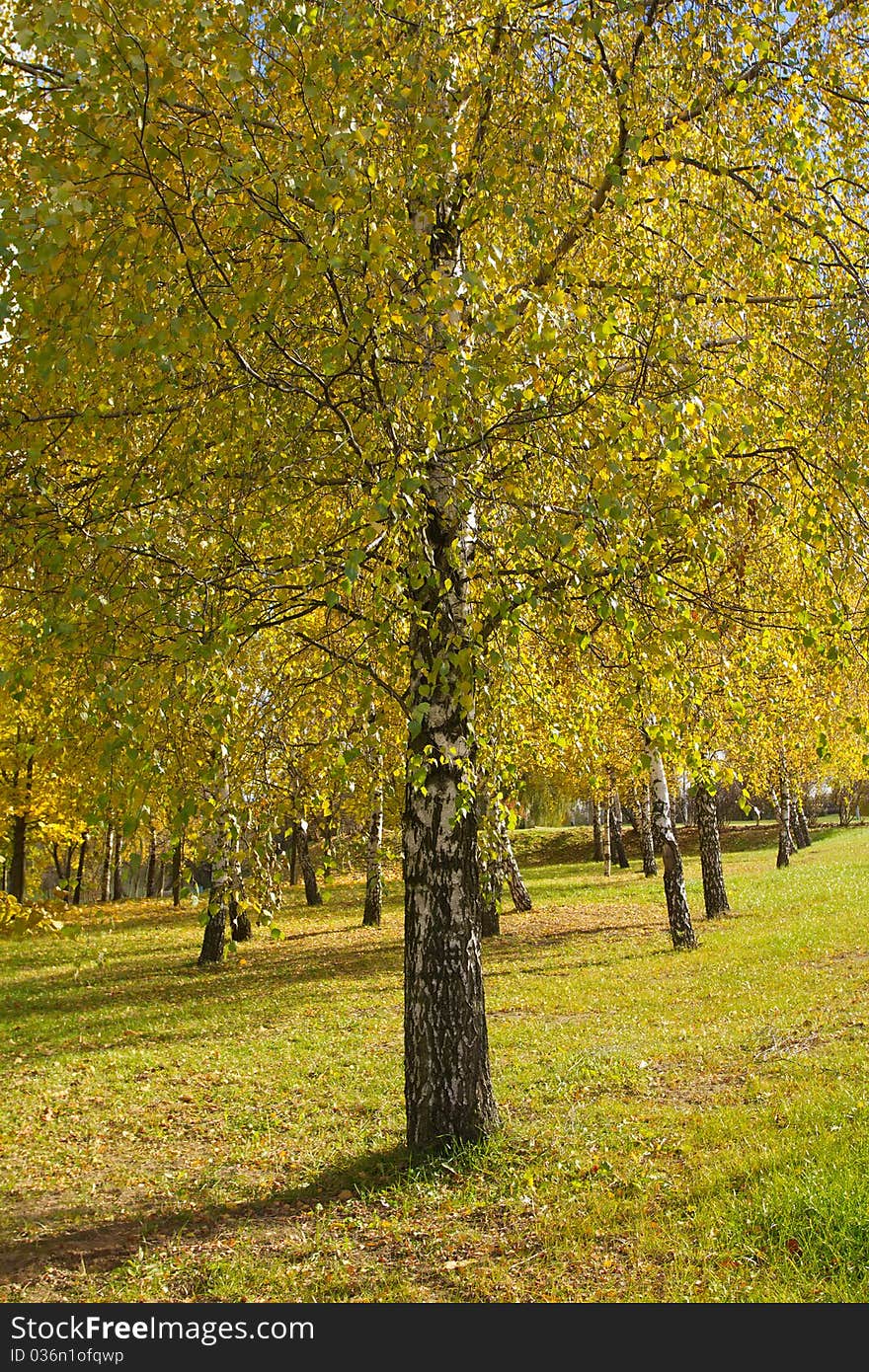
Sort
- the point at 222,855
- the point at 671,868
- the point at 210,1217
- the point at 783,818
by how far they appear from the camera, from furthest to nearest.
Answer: the point at 783,818
the point at 671,868
the point at 210,1217
the point at 222,855

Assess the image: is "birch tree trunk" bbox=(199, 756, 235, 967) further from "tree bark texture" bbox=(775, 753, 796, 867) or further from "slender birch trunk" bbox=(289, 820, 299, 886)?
"tree bark texture" bbox=(775, 753, 796, 867)

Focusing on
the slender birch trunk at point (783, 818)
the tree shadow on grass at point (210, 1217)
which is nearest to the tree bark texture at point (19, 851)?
the slender birch trunk at point (783, 818)

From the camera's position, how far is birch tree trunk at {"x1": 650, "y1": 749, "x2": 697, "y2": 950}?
16344mm

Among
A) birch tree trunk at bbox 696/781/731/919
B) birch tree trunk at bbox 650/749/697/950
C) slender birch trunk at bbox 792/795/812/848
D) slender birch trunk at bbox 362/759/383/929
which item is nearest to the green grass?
birch tree trunk at bbox 650/749/697/950

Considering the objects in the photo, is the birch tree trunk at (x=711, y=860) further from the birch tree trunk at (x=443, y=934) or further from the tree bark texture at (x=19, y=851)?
the tree bark texture at (x=19, y=851)

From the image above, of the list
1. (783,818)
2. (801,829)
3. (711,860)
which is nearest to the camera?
(711,860)

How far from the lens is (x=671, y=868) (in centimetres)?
1675

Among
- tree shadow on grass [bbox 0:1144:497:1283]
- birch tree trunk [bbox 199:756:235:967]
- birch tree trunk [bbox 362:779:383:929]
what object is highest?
birch tree trunk [bbox 199:756:235:967]

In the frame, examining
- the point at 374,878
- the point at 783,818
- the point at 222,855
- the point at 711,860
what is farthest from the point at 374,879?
the point at 783,818

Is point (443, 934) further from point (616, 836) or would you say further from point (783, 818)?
point (616, 836)

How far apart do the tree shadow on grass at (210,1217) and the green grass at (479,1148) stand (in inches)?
1.1

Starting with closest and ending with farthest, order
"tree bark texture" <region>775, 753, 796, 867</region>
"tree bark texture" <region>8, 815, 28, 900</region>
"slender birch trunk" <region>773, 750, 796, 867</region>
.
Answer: "tree bark texture" <region>8, 815, 28, 900</region> → "slender birch trunk" <region>773, 750, 796, 867</region> → "tree bark texture" <region>775, 753, 796, 867</region>

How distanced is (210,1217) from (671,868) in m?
11.5

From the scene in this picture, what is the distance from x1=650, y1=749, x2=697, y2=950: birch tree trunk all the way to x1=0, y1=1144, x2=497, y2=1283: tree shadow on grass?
9916 mm
